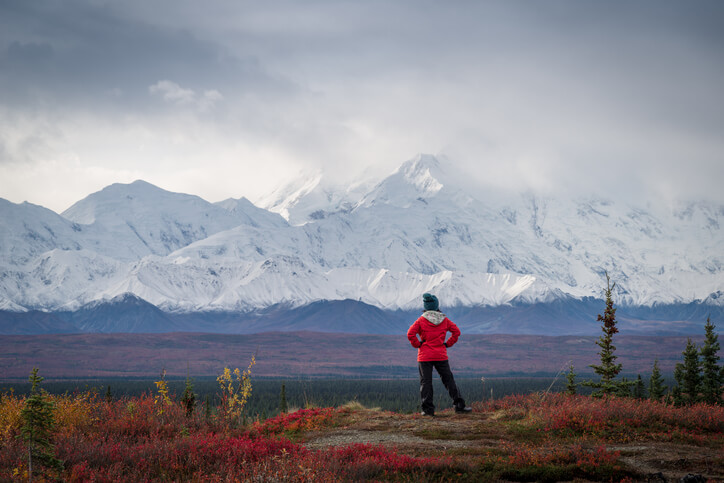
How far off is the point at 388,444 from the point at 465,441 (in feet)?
5.14

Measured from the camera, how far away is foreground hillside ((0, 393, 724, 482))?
10.5 m

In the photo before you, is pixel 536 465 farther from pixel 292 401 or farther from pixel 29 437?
pixel 292 401

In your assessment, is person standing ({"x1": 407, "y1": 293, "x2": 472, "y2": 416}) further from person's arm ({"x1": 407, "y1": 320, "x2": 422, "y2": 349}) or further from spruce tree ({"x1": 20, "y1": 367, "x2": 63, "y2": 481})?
spruce tree ({"x1": 20, "y1": 367, "x2": 63, "y2": 481})

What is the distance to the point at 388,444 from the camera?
524 inches

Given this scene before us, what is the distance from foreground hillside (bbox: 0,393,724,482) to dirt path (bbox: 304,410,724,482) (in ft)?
0.09

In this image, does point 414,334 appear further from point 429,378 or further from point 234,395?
point 234,395

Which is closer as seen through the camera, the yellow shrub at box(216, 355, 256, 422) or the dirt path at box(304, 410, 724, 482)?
the dirt path at box(304, 410, 724, 482)

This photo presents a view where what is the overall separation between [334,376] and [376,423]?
182m

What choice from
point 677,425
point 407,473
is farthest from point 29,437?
point 677,425

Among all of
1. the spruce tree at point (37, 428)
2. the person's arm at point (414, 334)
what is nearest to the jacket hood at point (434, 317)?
the person's arm at point (414, 334)

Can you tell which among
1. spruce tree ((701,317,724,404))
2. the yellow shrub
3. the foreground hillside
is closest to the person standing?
the foreground hillside

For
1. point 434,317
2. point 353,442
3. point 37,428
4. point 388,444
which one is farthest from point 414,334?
point 37,428

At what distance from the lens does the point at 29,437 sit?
9.93m

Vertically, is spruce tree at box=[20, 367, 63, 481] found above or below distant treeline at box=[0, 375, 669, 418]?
above
